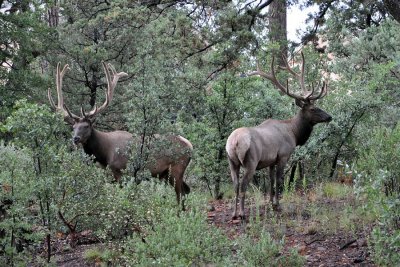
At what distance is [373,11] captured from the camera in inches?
710

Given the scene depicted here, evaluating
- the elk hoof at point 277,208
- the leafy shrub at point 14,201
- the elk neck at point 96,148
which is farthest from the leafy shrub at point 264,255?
the elk neck at point 96,148

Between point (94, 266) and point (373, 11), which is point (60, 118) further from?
point (373, 11)

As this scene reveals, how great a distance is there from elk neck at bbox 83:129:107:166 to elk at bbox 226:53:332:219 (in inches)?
76.2

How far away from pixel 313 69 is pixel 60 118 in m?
8.81

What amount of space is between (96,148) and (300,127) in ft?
11.3

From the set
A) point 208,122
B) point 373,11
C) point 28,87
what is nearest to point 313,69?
point 208,122

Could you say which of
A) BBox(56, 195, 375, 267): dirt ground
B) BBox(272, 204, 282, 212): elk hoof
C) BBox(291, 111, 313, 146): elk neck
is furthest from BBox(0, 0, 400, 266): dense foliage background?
BBox(272, 204, 282, 212): elk hoof

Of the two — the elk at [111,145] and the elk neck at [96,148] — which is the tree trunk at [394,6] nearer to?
the elk at [111,145]

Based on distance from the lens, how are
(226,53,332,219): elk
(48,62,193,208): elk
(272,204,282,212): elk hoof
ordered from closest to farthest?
(48,62,193,208): elk
(226,53,332,219): elk
(272,204,282,212): elk hoof

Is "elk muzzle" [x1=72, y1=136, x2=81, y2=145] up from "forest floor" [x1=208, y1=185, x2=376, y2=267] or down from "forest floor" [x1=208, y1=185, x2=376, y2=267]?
up

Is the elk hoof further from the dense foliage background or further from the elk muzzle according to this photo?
the elk muzzle

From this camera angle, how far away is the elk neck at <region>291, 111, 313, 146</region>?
32.8ft

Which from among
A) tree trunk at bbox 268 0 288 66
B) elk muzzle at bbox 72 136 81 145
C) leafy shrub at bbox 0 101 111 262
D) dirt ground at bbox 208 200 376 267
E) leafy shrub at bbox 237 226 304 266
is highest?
tree trunk at bbox 268 0 288 66

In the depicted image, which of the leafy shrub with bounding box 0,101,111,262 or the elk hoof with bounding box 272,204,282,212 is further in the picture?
the elk hoof with bounding box 272,204,282,212
